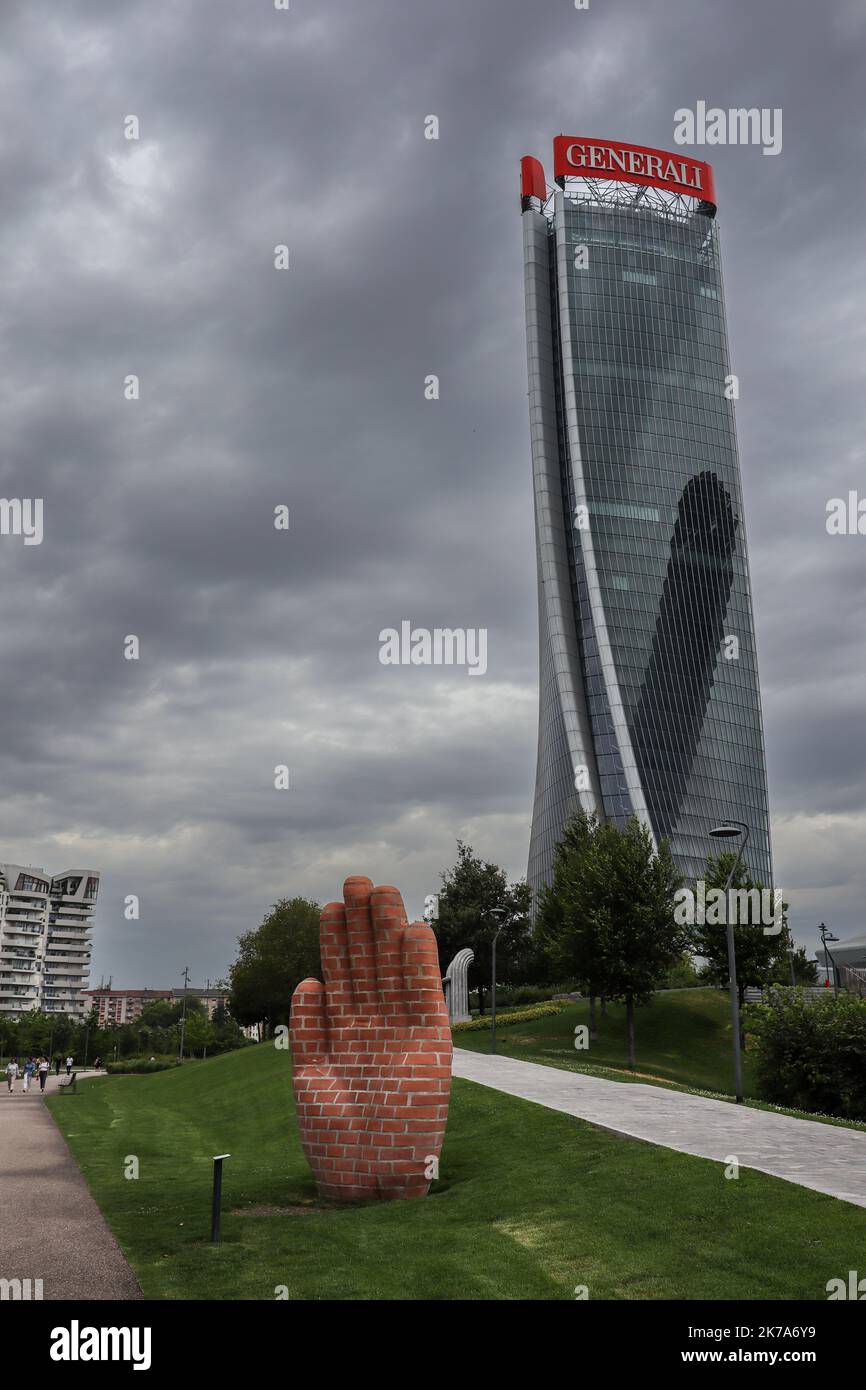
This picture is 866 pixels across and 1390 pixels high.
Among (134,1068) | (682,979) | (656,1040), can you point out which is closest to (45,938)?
(134,1068)

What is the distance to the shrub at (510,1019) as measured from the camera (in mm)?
53375

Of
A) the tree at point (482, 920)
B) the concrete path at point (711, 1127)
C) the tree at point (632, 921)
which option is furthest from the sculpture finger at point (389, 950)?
the tree at point (482, 920)

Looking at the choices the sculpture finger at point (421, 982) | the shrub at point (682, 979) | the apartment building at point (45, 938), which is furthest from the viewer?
the apartment building at point (45, 938)

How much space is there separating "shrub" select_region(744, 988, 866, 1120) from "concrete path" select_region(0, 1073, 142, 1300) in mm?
19617

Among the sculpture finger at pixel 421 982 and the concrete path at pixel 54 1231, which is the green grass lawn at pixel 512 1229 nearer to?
the concrete path at pixel 54 1231

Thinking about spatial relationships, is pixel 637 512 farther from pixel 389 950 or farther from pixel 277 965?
pixel 389 950

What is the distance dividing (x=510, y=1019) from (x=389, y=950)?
39.4 meters

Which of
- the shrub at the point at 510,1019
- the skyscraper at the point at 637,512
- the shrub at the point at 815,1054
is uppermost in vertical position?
the skyscraper at the point at 637,512

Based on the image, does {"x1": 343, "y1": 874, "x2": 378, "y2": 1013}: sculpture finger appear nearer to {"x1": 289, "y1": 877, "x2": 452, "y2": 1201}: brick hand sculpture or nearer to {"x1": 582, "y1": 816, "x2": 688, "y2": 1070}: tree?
{"x1": 289, "y1": 877, "x2": 452, "y2": 1201}: brick hand sculpture

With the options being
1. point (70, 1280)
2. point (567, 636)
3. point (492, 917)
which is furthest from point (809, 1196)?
point (567, 636)

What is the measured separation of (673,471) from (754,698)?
28140 mm

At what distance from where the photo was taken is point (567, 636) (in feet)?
379

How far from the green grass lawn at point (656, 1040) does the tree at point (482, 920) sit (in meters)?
7.71
